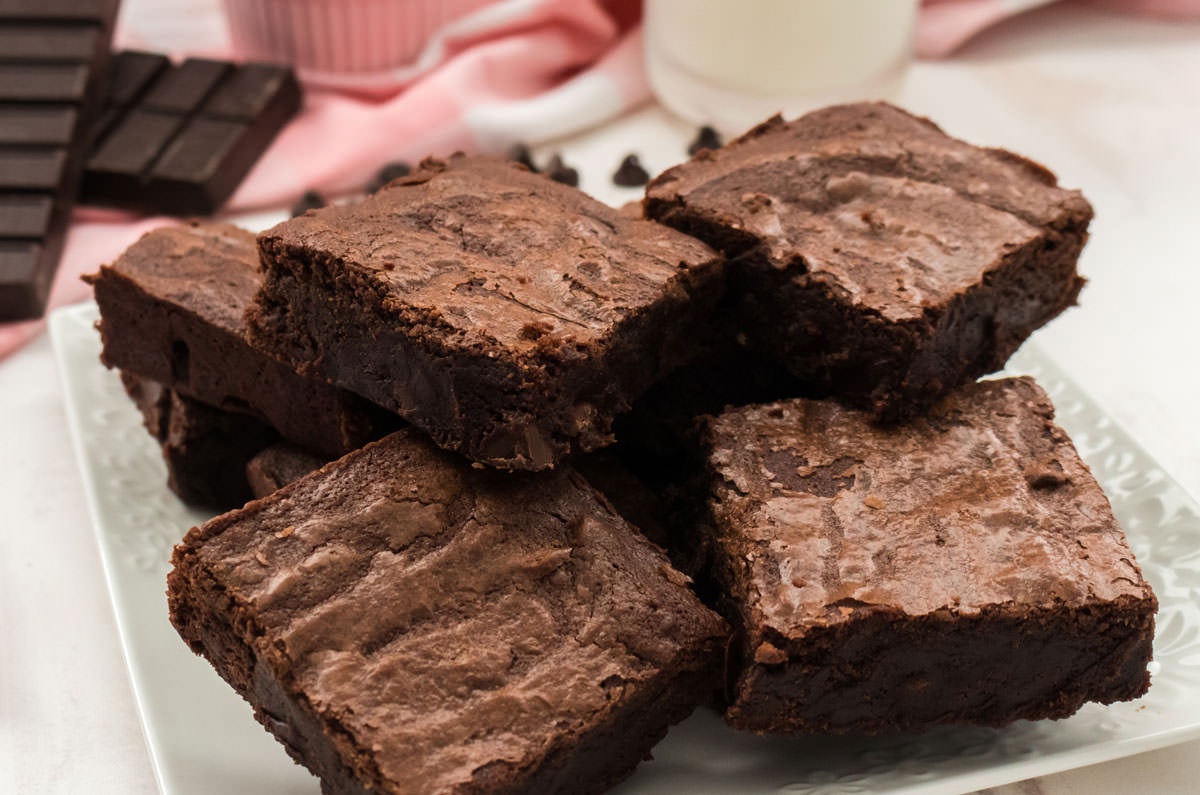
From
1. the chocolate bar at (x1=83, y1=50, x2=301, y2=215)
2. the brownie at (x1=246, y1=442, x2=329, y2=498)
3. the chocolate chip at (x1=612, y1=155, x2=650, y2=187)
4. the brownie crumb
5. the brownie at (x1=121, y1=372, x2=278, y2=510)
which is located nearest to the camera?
the brownie at (x1=246, y1=442, x2=329, y2=498)

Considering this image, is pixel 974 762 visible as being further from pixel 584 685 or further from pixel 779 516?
pixel 584 685

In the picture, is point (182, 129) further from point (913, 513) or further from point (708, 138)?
point (913, 513)

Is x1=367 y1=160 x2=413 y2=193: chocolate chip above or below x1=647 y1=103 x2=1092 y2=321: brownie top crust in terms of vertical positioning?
above

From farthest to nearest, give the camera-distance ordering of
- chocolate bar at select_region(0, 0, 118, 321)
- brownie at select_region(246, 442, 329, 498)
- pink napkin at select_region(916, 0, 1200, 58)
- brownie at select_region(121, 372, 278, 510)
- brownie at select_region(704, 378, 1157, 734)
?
pink napkin at select_region(916, 0, 1200, 58)
chocolate bar at select_region(0, 0, 118, 321)
brownie at select_region(121, 372, 278, 510)
brownie at select_region(246, 442, 329, 498)
brownie at select_region(704, 378, 1157, 734)

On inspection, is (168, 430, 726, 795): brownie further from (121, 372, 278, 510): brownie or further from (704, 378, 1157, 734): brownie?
(121, 372, 278, 510): brownie

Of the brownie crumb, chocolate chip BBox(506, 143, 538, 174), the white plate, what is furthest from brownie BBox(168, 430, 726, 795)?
the brownie crumb

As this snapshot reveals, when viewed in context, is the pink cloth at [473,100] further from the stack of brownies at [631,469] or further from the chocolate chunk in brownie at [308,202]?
the stack of brownies at [631,469]

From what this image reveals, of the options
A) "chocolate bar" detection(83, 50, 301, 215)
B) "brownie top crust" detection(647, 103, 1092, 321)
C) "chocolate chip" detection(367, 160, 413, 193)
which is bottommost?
"brownie top crust" detection(647, 103, 1092, 321)

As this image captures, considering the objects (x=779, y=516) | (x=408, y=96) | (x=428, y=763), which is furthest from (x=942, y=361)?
(x=408, y=96)
